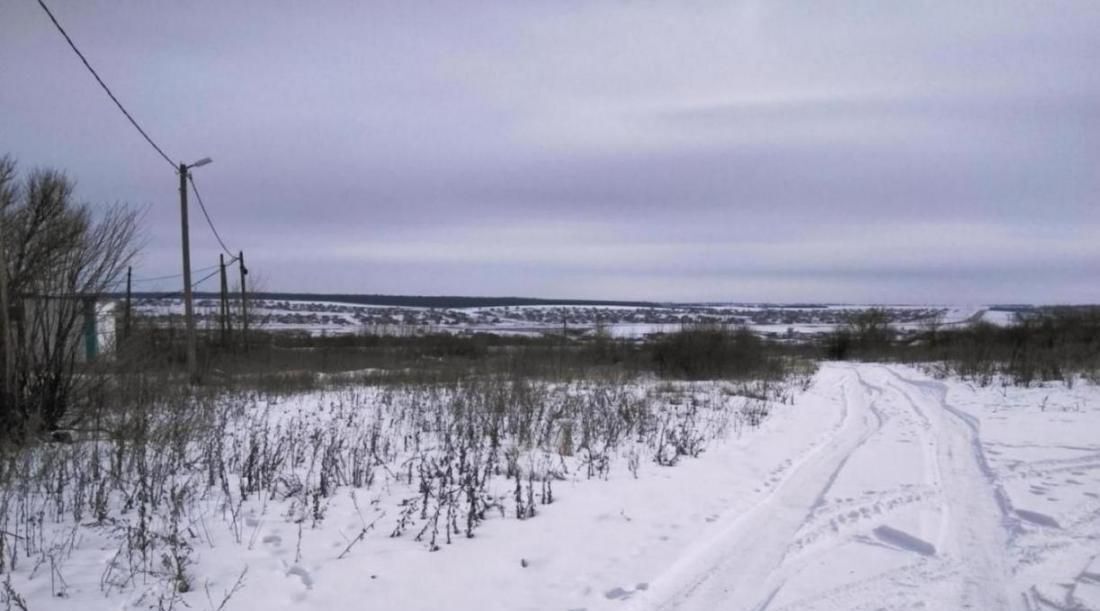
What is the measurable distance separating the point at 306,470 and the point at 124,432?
6.92ft

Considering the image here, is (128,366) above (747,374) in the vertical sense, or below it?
above

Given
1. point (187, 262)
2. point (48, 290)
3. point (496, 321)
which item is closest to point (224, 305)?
point (187, 262)

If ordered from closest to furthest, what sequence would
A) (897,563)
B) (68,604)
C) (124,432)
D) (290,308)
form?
(68,604), (897,563), (124,432), (290,308)

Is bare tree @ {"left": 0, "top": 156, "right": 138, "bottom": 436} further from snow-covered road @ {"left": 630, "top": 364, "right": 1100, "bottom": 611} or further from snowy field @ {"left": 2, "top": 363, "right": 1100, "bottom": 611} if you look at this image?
snow-covered road @ {"left": 630, "top": 364, "right": 1100, "bottom": 611}

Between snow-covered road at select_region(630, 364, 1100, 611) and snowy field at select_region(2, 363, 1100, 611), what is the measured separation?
0.02m

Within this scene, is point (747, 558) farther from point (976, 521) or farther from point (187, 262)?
point (187, 262)

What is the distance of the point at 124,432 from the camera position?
753 cm

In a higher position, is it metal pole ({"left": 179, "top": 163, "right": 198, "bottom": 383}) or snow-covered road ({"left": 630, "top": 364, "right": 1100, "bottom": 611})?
metal pole ({"left": 179, "top": 163, "right": 198, "bottom": 383})

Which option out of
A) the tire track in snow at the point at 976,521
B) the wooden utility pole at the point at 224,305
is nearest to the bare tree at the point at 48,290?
the tire track in snow at the point at 976,521

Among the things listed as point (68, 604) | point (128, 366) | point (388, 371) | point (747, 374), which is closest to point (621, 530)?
point (68, 604)

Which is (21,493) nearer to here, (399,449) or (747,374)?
(399,449)

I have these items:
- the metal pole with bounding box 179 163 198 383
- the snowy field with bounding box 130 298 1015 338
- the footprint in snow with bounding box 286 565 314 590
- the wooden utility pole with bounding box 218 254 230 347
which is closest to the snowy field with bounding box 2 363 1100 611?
the footprint in snow with bounding box 286 565 314 590

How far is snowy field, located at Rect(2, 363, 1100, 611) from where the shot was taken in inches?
166

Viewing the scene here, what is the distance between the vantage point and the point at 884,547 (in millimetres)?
4996
